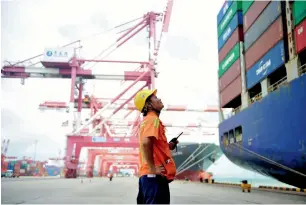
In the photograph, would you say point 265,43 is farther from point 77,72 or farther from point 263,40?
point 77,72

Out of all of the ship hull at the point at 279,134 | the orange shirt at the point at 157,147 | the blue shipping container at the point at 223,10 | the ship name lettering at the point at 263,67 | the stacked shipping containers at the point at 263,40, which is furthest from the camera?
the blue shipping container at the point at 223,10

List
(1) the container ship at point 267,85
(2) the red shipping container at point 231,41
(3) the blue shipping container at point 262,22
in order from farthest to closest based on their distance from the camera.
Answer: (2) the red shipping container at point 231,41 → (3) the blue shipping container at point 262,22 → (1) the container ship at point 267,85

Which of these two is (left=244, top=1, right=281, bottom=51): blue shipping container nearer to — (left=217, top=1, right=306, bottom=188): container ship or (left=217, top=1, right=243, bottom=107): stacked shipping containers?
(left=217, top=1, right=306, bottom=188): container ship

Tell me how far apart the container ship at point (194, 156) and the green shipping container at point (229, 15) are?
16501 mm

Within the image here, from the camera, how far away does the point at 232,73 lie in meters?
16.4

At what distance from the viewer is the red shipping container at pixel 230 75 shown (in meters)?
15.7

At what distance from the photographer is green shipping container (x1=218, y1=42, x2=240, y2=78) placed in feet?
52.0

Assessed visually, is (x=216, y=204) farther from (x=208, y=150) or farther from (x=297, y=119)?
(x=208, y=150)

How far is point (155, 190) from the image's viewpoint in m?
2.09

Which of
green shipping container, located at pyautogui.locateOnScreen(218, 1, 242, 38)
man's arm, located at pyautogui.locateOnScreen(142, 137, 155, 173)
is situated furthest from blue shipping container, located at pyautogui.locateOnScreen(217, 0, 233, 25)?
man's arm, located at pyautogui.locateOnScreen(142, 137, 155, 173)

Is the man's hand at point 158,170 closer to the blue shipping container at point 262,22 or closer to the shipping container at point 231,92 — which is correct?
the blue shipping container at point 262,22

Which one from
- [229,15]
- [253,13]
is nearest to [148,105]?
[253,13]

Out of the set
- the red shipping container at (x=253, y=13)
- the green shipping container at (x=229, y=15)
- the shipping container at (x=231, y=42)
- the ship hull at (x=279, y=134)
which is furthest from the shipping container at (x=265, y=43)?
the green shipping container at (x=229, y=15)

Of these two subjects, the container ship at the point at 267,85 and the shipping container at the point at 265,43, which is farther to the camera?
the shipping container at the point at 265,43
